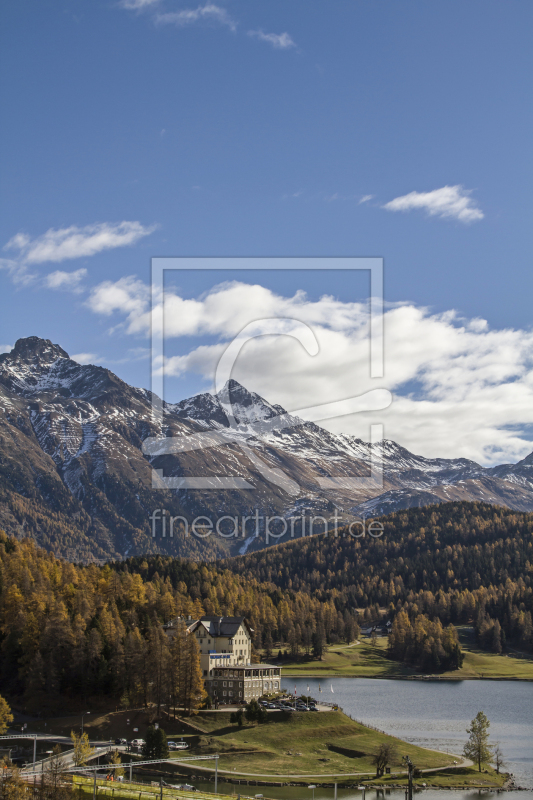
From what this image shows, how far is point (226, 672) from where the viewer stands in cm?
11756

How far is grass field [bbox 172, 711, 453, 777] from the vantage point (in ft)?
291

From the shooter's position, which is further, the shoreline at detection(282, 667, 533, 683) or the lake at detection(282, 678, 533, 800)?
the shoreline at detection(282, 667, 533, 683)

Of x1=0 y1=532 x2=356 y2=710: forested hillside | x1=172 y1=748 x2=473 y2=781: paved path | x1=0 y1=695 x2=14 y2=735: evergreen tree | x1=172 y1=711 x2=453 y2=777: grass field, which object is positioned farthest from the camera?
x1=0 y1=532 x2=356 y2=710: forested hillside

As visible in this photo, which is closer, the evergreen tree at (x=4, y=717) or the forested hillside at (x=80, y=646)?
the evergreen tree at (x=4, y=717)

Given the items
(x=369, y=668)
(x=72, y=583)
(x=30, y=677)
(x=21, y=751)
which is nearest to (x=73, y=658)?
(x=30, y=677)

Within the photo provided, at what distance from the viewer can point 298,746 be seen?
314ft

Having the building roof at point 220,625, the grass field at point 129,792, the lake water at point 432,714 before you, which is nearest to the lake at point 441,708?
the lake water at point 432,714

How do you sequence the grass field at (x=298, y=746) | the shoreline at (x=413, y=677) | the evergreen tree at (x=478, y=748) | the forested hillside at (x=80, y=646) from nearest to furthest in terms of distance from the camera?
the grass field at (x=298, y=746) → the evergreen tree at (x=478, y=748) → the forested hillside at (x=80, y=646) → the shoreline at (x=413, y=677)

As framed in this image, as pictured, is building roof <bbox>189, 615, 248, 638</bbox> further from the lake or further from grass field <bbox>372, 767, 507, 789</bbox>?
grass field <bbox>372, 767, 507, 789</bbox>

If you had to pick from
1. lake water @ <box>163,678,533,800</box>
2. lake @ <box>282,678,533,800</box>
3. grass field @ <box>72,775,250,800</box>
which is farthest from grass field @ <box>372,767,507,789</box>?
grass field @ <box>72,775,250,800</box>

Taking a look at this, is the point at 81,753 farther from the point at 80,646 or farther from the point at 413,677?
the point at 413,677

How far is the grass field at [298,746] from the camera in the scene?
8875cm

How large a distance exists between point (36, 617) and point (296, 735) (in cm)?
4378

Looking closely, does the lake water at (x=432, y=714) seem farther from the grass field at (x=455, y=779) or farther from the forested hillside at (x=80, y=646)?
the forested hillside at (x=80, y=646)
